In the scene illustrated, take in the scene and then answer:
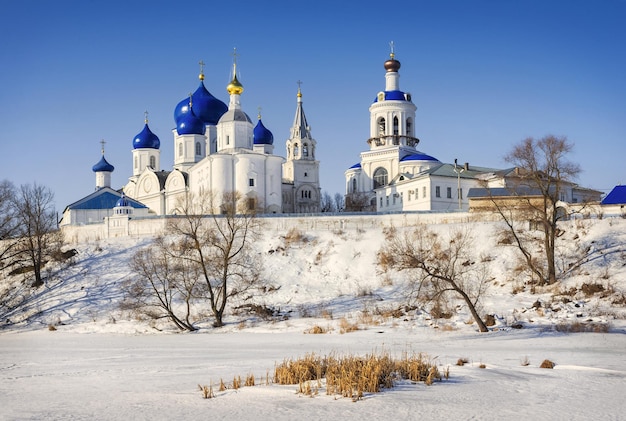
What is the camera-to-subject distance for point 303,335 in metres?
22.4

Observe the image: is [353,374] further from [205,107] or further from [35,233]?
[205,107]

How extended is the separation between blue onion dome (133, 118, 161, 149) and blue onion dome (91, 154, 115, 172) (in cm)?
286

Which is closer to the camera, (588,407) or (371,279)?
(588,407)

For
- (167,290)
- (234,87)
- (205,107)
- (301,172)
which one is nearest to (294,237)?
(167,290)

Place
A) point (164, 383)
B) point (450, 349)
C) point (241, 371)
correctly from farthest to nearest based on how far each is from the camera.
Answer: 1. point (450, 349)
2. point (241, 371)
3. point (164, 383)

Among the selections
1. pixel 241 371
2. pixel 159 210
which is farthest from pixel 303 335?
pixel 159 210

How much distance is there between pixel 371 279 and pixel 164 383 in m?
19.6

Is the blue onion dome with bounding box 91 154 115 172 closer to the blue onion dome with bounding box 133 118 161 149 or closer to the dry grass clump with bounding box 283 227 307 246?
the blue onion dome with bounding box 133 118 161 149

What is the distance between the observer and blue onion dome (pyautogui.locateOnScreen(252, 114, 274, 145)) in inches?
2315

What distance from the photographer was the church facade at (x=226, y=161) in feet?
160

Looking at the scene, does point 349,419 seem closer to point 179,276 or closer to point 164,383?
point 164,383

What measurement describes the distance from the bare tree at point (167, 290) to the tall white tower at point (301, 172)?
2699 cm

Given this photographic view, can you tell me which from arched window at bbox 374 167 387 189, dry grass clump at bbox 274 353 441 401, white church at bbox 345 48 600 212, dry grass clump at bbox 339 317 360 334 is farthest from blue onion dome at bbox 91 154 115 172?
dry grass clump at bbox 274 353 441 401

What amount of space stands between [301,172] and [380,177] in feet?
24.1
